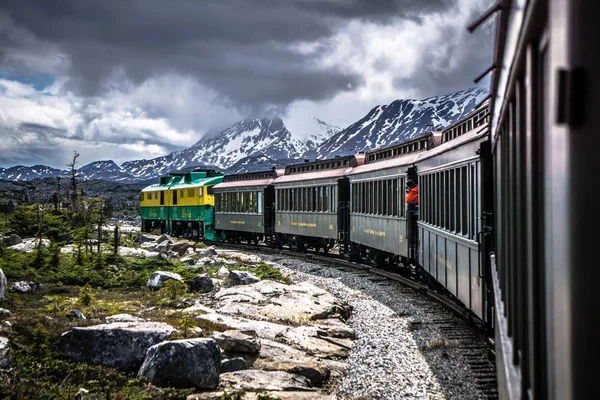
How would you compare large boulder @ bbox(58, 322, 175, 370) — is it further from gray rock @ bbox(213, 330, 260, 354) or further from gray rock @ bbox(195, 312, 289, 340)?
gray rock @ bbox(195, 312, 289, 340)

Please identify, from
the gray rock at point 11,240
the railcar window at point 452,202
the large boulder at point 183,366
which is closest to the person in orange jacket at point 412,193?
the railcar window at point 452,202

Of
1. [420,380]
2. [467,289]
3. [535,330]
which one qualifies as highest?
[535,330]

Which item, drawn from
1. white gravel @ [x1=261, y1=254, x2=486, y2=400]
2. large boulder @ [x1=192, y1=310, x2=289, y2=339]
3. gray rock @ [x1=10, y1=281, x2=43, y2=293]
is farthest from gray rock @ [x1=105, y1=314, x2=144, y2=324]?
gray rock @ [x1=10, y1=281, x2=43, y2=293]

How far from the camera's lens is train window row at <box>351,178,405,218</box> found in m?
16.3

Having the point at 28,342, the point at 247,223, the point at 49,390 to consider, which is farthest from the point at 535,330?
the point at 247,223

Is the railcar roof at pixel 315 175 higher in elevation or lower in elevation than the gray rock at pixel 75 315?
higher

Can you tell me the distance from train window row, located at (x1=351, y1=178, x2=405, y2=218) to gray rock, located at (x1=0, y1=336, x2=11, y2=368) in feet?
34.3

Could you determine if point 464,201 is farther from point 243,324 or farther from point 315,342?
point 243,324

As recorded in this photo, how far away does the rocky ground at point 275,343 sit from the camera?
7.38 metres

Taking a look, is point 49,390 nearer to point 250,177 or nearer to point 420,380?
point 420,380

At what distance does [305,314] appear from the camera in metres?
12.6

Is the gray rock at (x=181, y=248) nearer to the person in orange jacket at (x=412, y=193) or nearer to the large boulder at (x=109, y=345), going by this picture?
the person in orange jacket at (x=412, y=193)

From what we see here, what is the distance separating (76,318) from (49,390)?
4058mm

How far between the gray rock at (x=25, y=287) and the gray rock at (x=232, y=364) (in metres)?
7.53
